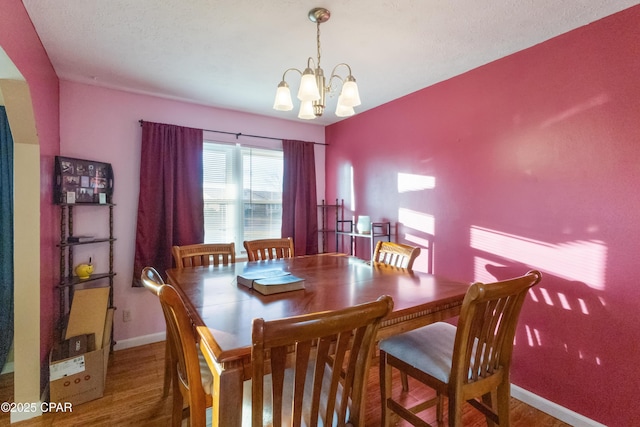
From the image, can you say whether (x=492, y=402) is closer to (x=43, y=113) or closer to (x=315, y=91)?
(x=315, y=91)

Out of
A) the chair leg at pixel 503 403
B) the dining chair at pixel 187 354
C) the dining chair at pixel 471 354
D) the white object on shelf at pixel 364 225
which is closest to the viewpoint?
the dining chair at pixel 187 354

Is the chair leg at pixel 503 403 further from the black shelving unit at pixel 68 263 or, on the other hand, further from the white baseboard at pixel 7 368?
the white baseboard at pixel 7 368

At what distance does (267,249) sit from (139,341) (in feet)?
5.24

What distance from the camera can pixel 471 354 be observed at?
1326 millimetres

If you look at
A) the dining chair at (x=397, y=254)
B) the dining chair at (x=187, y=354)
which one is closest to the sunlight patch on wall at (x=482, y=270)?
the dining chair at (x=397, y=254)

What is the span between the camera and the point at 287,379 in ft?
4.20

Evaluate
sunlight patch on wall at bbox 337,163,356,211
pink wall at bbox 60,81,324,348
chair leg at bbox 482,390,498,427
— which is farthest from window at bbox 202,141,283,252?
chair leg at bbox 482,390,498,427

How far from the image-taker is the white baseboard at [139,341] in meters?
2.80

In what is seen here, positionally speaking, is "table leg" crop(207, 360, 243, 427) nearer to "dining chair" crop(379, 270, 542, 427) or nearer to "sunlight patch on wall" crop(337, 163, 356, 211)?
"dining chair" crop(379, 270, 542, 427)

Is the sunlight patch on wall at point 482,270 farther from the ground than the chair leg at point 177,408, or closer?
farther from the ground

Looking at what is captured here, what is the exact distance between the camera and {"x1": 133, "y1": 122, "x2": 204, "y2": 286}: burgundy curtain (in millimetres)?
2854

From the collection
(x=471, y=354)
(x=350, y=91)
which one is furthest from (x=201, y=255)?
(x=471, y=354)

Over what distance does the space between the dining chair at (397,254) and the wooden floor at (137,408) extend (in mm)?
891

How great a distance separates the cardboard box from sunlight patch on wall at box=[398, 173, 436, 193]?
9.14ft
